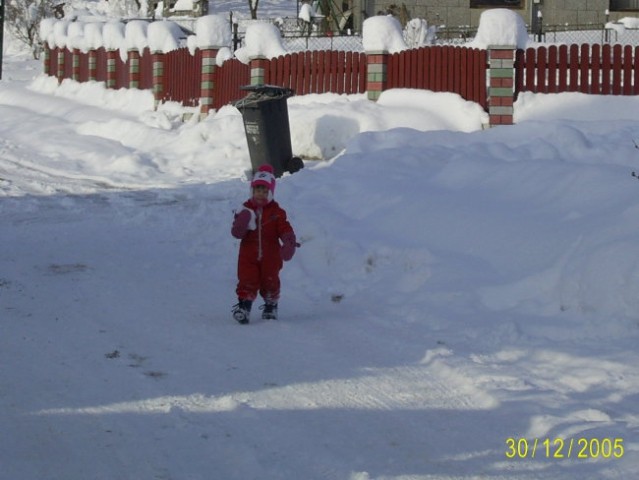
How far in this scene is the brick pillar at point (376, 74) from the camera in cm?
1989

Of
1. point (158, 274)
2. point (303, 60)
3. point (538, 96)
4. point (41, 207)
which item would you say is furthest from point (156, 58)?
point (158, 274)

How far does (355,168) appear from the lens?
46.0 feet

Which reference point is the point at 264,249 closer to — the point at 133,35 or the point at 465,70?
the point at 465,70

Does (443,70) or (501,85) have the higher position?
(443,70)

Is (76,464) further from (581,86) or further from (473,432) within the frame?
(581,86)

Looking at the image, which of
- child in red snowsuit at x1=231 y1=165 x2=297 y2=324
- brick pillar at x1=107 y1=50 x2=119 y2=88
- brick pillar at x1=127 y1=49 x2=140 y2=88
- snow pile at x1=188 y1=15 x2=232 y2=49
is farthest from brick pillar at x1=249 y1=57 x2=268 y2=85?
child in red snowsuit at x1=231 y1=165 x2=297 y2=324

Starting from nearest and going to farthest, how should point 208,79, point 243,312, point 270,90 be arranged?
point 243,312, point 270,90, point 208,79

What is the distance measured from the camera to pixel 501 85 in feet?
61.7

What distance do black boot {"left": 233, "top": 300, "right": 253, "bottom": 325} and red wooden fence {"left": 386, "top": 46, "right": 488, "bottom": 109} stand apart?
11.5 m

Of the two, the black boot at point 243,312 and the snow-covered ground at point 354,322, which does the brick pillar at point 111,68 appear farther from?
the black boot at point 243,312

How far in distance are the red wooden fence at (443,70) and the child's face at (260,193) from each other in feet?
36.4

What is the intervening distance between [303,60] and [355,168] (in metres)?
7.76

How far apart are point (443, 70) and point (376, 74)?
1.12 m

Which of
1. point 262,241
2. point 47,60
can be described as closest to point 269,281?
point 262,241
